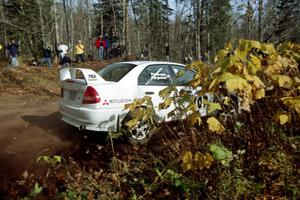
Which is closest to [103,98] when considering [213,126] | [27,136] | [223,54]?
[27,136]

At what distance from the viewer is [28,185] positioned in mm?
4516

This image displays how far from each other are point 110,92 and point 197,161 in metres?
3.00

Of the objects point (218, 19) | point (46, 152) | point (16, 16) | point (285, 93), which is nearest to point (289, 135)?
point (285, 93)

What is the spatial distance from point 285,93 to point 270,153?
758mm

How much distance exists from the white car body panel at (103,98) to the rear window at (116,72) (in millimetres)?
111

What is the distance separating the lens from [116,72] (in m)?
6.45

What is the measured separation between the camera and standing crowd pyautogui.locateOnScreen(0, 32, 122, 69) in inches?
762

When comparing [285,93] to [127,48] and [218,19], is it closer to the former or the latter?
[127,48]

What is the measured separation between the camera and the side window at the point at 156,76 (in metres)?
6.32

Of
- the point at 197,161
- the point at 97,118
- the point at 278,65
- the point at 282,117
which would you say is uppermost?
the point at 278,65

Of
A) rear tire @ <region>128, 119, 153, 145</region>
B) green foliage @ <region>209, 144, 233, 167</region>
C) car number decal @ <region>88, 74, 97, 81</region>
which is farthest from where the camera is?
rear tire @ <region>128, 119, 153, 145</region>

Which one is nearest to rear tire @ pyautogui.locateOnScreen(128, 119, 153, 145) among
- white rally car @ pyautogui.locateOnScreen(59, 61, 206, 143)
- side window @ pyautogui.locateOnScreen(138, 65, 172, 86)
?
white rally car @ pyautogui.locateOnScreen(59, 61, 206, 143)

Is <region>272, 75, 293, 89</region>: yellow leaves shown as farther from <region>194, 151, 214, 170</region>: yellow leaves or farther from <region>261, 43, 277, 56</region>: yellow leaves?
<region>194, 151, 214, 170</region>: yellow leaves

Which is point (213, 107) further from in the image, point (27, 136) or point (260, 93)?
point (27, 136)
